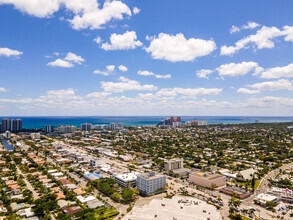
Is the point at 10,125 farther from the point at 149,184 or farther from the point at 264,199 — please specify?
the point at 264,199

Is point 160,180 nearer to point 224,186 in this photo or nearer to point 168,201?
point 168,201

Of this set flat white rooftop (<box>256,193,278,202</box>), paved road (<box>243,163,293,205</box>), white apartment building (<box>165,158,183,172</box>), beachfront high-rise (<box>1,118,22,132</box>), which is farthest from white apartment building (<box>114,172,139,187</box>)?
beachfront high-rise (<box>1,118,22,132</box>)

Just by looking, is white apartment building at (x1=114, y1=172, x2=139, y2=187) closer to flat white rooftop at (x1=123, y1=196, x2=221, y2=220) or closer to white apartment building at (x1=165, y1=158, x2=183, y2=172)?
flat white rooftop at (x1=123, y1=196, x2=221, y2=220)

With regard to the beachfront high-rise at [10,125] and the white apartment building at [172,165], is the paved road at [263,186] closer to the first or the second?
the white apartment building at [172,165]

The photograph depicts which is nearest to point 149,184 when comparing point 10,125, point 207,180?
point 207,180

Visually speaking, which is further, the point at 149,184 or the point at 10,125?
the point at 10,125

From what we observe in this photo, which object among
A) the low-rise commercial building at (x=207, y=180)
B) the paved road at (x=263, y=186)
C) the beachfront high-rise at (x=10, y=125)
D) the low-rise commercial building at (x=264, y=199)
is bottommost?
the paved road at (x=263, y=186)

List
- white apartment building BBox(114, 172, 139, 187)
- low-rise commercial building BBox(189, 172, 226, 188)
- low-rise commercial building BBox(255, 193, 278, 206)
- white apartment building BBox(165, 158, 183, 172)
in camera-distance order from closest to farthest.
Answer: low-rise commercial building BBox(255, 193, 278, 206) → white apartment building BBox(114, 172, 139, 187) → low-rise commercial building BBox(189, 172, 226, 188) → white apartment building BBox(165, 158, 183, 172)

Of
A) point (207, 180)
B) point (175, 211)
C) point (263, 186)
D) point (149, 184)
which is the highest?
point (149, 184)

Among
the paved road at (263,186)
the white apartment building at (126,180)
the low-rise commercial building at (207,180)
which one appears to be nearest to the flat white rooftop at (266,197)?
the paved road at (263,186)
